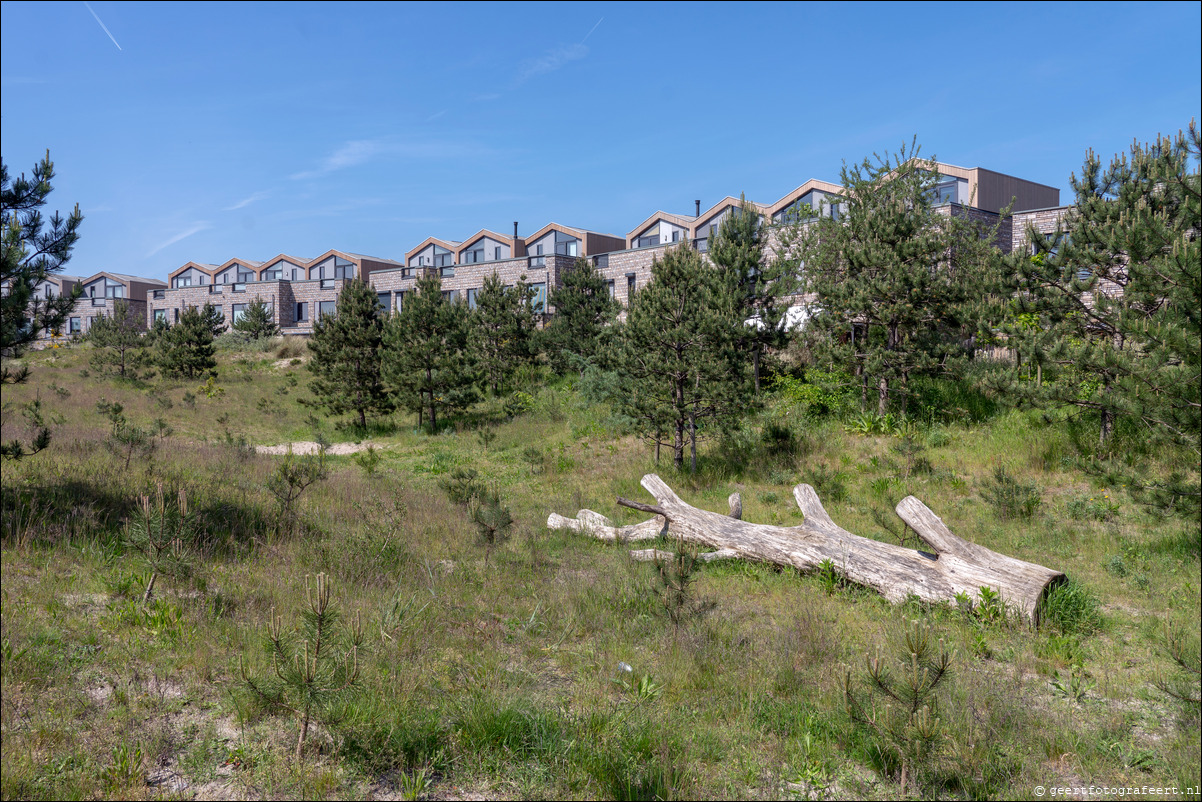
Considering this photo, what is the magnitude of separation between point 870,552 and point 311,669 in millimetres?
6261

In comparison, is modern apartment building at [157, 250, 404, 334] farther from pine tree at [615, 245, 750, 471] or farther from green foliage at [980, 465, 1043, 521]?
green foliage at [980, 465, 1043, 521]

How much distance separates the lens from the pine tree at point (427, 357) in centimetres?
2411

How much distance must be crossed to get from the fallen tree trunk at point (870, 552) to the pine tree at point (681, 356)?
4942mm

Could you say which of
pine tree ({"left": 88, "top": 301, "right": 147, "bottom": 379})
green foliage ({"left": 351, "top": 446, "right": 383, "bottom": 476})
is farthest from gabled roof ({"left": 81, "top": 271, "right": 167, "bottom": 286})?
green foliage ({"left": 351, "top": 446, "right": 383, "bottom": 476})

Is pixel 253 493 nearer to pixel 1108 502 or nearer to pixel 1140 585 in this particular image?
pixel 1140 585

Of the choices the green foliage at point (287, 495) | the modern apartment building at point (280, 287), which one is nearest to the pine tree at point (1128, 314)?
the green foliage at point (287, 495)

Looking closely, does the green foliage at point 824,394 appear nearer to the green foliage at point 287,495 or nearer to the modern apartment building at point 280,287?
the green foliage at point 287,495

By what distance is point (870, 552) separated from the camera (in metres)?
7.71

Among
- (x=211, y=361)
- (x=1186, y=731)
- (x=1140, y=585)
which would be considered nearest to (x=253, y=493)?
(x=1186, y=731)

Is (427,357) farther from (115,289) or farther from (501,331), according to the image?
(115,289)

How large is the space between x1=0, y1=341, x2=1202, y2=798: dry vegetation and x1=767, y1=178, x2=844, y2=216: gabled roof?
2910 centimetres

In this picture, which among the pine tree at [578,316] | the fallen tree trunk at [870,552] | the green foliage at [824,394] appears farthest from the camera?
the pine tree at [578,316]

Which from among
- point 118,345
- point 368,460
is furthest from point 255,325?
point 368,460

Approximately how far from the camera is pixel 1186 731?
4047 millimetres
